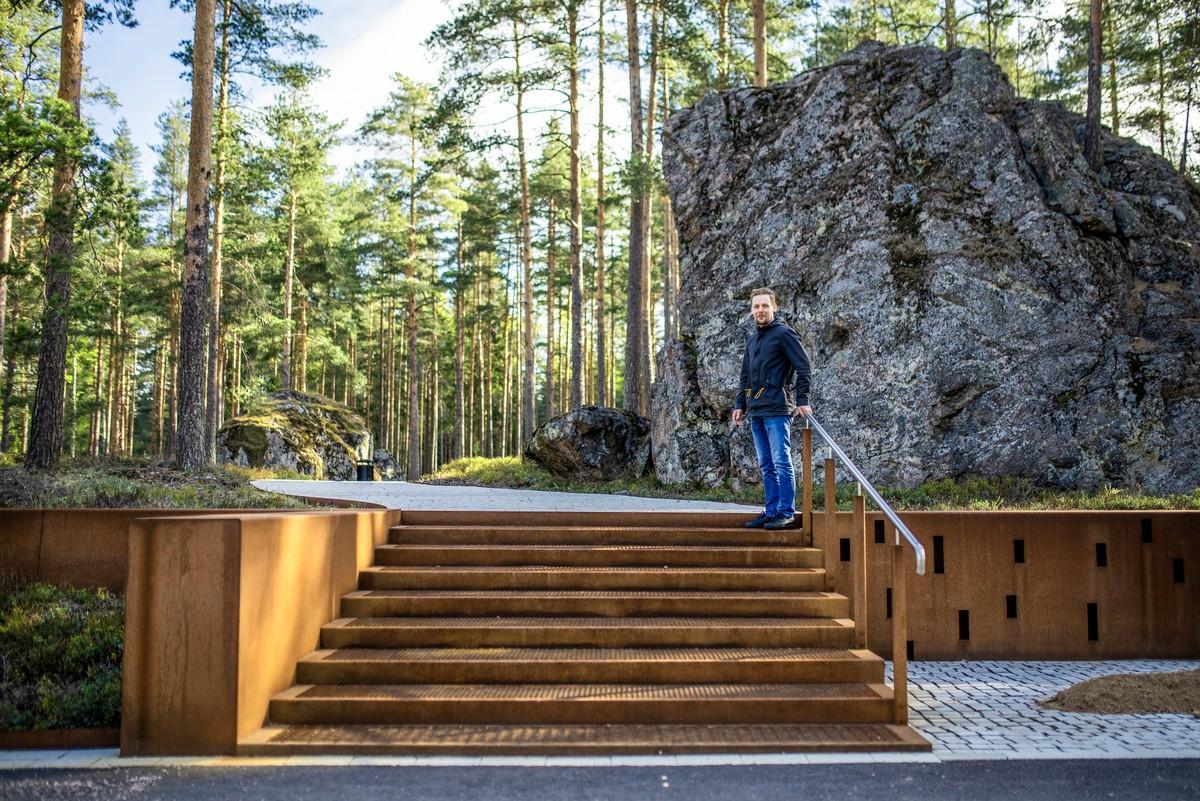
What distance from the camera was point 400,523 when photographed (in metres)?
6.66

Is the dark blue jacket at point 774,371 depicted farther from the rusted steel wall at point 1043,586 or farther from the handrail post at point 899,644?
the handrail post at point 899,644

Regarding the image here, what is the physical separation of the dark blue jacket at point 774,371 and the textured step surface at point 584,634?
185 cm

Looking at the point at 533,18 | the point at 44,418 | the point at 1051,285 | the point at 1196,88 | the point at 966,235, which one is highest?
the point at 533,18

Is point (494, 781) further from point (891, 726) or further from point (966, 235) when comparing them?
point (966, 235)

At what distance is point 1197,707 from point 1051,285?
793 cm

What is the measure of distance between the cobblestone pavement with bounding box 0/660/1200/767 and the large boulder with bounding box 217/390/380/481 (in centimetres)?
1746

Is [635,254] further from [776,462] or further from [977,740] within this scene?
[977,740]

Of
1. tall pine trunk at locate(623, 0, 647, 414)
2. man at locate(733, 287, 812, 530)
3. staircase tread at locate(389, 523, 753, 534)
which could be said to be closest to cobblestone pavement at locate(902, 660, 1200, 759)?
man at locate(733, 287, 812, 530)

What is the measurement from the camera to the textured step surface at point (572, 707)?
440cm

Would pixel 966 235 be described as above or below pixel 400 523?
above

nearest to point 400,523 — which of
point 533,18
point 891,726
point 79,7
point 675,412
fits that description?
point 891,726

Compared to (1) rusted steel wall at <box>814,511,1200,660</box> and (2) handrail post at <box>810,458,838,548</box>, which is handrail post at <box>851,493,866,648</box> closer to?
(2) handrail post at <box>810,458,838,548</box>

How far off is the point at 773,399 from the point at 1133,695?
2975 millimetres

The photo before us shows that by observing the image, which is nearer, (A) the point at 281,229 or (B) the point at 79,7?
(B) the point at 79,7
